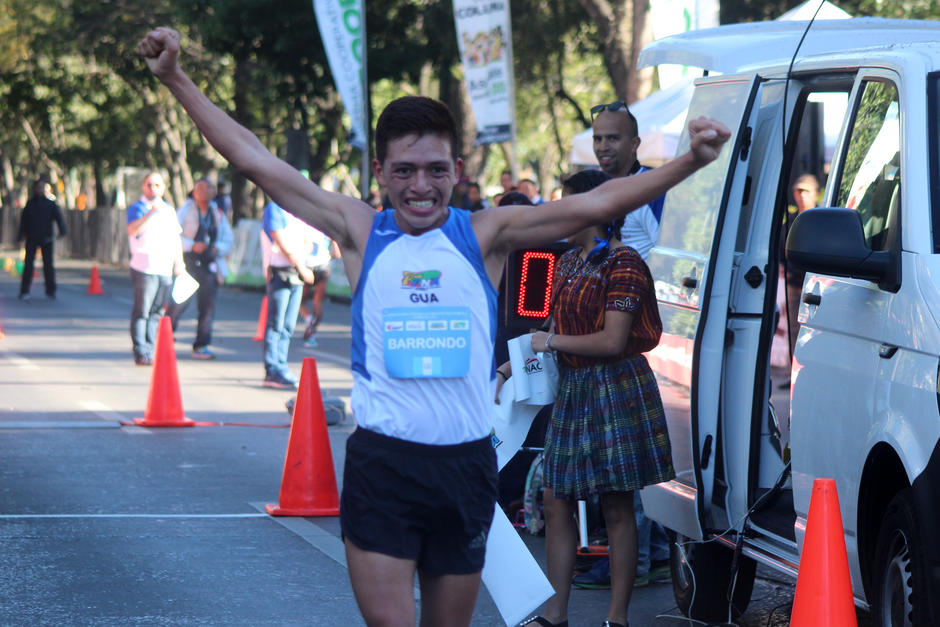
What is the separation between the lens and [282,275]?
1365 cm

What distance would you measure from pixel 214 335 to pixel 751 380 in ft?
49.3

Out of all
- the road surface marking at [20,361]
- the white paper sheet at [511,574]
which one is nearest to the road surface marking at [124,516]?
the white paper sheet at [511,574]

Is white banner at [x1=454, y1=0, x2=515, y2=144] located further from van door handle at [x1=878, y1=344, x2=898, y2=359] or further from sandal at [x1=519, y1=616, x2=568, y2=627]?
van door handle at [x1=878, y1=344, x2=898, y2=359]

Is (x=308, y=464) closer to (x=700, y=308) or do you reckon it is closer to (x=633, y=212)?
(x=633, y=212)

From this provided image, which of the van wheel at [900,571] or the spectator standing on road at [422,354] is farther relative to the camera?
the van wheel at [900,571]

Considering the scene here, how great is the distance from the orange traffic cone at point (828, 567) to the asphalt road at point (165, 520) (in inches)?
76.2

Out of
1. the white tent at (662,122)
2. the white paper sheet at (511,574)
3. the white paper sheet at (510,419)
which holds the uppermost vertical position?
the white tent at (662,122)

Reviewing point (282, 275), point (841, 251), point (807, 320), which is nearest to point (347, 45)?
point (282, 275)

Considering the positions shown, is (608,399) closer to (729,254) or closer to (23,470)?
(729,254)

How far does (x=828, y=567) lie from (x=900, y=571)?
267 millimetres

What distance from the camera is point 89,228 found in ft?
169

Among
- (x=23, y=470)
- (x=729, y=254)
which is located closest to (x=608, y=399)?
(x=729, y=254)

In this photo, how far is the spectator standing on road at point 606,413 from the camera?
18.8 ft

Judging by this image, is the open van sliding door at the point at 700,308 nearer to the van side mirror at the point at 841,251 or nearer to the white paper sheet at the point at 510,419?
the white paper sheet at the point at 510,419
